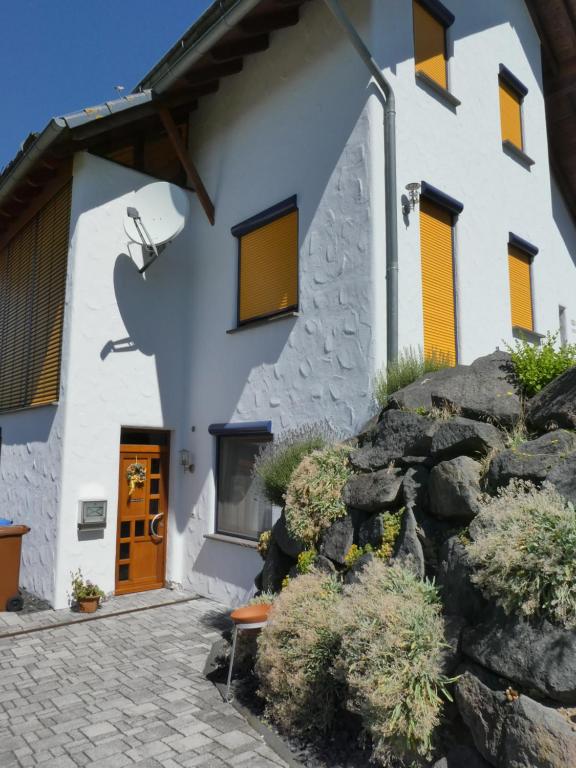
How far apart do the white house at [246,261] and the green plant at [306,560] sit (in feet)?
5.52

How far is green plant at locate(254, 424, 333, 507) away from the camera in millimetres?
6121

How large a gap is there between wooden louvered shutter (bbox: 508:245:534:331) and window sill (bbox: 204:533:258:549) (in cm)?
495

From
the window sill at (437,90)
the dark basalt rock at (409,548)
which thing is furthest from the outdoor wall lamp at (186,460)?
the window sill at (437,90)

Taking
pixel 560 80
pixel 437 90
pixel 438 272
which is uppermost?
pixel 560 80

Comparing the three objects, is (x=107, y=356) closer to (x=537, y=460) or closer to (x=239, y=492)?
(x=239, y=492)

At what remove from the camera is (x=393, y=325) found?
20.9 ft

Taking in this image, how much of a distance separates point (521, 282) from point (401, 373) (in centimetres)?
426

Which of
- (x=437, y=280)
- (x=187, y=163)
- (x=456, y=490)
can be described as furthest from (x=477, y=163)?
(x=456, y=490)

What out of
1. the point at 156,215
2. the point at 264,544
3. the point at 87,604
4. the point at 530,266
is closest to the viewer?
the point at 264,544

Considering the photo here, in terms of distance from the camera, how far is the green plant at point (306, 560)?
5230mm

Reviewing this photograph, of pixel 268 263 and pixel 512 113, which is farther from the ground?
pixel 512 113

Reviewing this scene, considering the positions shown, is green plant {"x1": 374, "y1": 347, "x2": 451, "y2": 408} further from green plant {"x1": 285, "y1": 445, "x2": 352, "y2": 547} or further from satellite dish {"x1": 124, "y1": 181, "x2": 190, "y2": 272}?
satellite dish {"x1": 124, "y1": 181, "x2": 190, "y2": 272}

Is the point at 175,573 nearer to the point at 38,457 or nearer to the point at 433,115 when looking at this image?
the point at 38,457

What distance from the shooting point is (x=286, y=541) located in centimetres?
572
